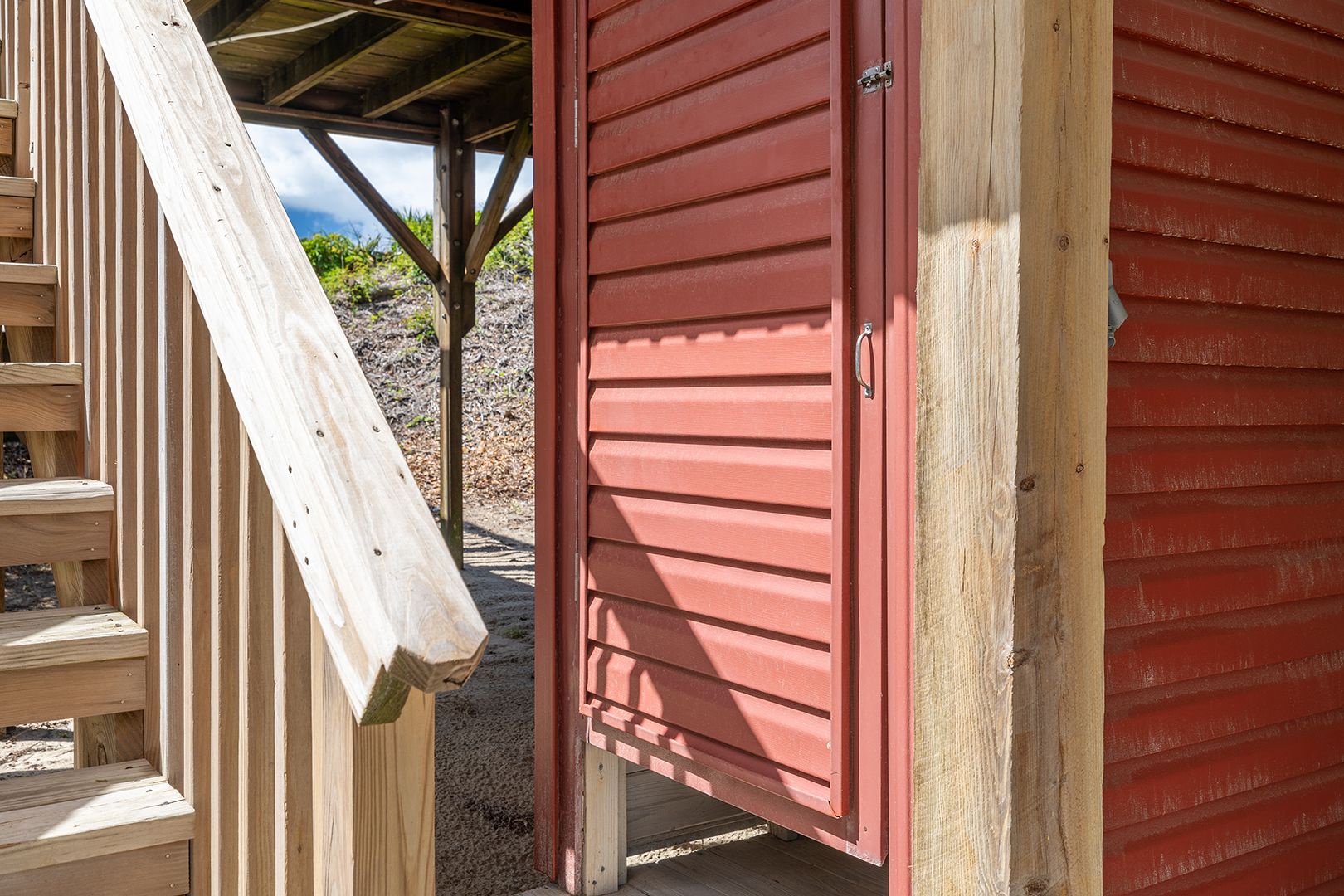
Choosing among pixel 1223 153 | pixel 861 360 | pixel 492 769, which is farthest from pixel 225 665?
pixel 492 769

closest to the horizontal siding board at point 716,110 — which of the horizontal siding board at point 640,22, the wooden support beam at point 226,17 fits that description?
the horizontal siding board at point 640,22

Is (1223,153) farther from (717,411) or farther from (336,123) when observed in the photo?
(336,123)

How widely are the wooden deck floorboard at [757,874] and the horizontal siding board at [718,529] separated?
965mm

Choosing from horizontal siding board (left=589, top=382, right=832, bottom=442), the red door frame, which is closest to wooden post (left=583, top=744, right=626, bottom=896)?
the red door frame

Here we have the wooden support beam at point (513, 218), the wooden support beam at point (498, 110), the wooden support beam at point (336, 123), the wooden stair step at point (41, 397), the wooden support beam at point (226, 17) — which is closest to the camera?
the wooden stair step at point (41, 397)

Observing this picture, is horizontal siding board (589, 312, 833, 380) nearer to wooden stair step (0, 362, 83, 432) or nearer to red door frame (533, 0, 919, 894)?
red door frame (533, 0, 919, 894)

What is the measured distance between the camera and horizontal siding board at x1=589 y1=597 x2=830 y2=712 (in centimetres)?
223

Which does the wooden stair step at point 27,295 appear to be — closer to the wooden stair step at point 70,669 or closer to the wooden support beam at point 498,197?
the wooden stair step at point 70,669

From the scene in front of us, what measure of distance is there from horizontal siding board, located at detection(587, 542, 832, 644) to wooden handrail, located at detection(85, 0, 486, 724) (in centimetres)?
132

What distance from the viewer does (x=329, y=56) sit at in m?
5.75

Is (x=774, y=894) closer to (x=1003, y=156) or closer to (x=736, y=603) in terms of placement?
(x=736, y=603)

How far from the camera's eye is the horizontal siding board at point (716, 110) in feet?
7.27

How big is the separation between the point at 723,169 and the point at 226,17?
3.78m

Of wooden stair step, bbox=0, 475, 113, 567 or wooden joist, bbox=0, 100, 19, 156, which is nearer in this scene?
wooden stair step, bbox=0, 475, 113, 567
